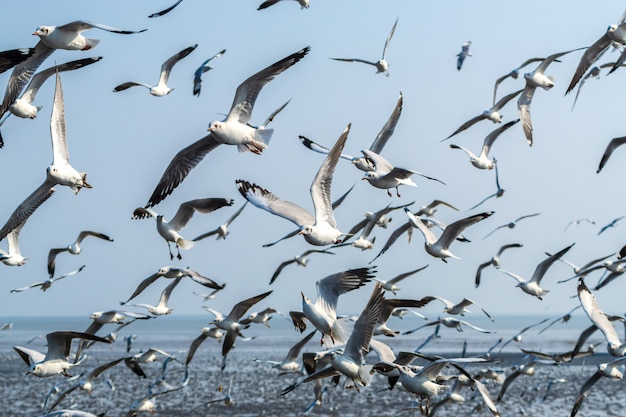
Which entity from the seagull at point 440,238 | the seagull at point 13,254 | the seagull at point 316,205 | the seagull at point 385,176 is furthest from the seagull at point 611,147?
the seagull at point 13,254

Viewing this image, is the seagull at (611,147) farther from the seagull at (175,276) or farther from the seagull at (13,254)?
the seagull at (13,254)

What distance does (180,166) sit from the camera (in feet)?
52.0

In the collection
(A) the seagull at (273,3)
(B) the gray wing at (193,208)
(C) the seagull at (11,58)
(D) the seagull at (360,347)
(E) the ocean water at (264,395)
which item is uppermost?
(A) the seagull at (273,3)

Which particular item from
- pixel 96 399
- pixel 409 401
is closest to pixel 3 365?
pixel 96 399

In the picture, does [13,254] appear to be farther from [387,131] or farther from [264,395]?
[264,395]

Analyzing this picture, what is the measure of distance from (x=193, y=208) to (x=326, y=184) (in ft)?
10.7

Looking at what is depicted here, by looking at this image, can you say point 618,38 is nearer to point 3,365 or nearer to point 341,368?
point 341,368

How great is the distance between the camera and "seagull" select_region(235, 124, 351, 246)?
14258mm

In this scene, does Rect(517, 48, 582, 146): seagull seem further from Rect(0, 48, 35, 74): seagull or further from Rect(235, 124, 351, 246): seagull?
Rect(0, 48, 35, 74): seagull

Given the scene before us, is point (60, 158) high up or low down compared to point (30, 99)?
down

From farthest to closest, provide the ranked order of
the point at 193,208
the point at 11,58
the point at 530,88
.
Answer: the point at 530,88 → the point at 193,208 → the point at 11,58

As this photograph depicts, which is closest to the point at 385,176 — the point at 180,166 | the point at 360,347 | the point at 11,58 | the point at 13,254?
the point at 180,166

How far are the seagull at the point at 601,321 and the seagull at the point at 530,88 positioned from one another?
3478mm

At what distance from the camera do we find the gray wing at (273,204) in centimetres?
1494
